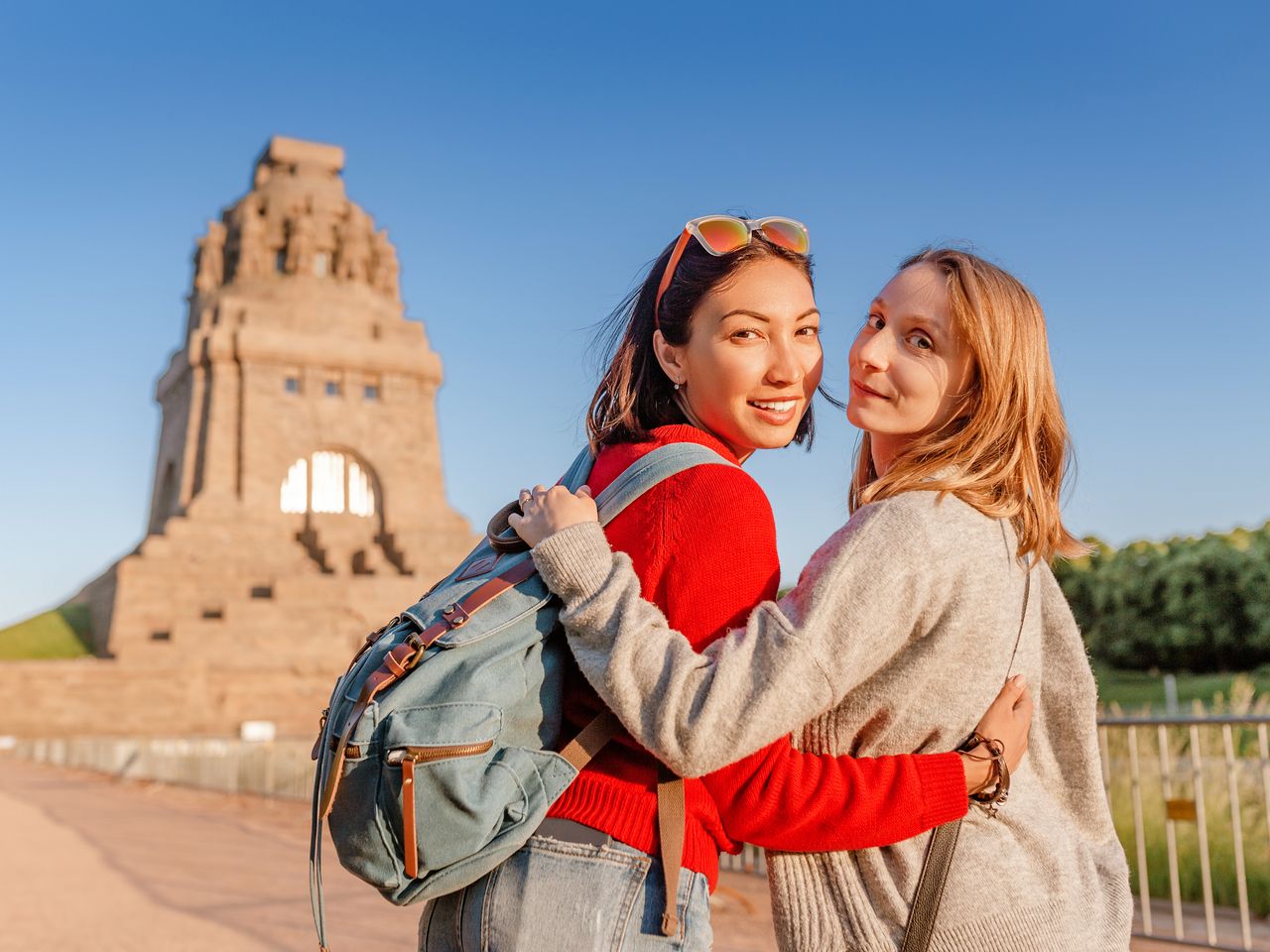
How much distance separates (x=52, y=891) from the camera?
23.3ft

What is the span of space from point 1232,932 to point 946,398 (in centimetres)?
589

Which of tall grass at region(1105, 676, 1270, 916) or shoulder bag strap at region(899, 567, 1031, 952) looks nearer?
shoulder bag strap at region(899, 567, 1031, 952)

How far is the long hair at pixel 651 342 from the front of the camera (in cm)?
209

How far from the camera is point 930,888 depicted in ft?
5.74

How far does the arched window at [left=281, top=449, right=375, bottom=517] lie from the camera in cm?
3662

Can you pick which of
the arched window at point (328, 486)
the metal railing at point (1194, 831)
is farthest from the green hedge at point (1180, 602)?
the arched window at point (328, 486)

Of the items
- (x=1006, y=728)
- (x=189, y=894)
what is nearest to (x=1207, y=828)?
(x=189, y=894)

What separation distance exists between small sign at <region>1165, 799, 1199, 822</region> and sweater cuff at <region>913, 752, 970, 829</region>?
5.00 meters

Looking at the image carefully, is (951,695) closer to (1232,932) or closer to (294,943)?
(294,943)

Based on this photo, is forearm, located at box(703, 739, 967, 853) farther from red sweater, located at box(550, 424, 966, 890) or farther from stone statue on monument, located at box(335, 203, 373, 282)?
stone statue on monument, located at box(335, 203, 373, 282)

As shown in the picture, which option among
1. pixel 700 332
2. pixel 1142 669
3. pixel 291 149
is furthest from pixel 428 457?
pixel 700 332

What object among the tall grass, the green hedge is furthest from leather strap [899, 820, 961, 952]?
the green hedge

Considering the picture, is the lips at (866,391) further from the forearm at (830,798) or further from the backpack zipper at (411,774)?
the backpack zipper at (411,774)

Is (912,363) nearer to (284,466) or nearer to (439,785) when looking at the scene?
(439,785)
